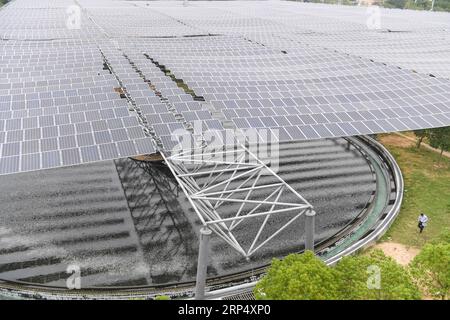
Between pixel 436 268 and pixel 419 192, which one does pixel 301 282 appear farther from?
pixel 419 192

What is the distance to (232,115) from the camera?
1130 inches

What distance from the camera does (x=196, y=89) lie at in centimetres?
3284

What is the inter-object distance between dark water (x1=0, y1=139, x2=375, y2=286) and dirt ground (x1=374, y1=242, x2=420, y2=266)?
3.67 meters

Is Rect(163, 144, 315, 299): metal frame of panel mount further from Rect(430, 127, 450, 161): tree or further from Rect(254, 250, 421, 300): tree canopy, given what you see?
Rect(430, 127, 450, 161): tree

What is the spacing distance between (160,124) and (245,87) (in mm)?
10250

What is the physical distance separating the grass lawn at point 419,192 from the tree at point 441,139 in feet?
6.01

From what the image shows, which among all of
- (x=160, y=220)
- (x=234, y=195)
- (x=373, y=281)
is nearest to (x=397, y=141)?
(x=234, y=195)

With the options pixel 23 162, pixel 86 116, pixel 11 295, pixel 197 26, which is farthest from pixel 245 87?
pixel 197 26

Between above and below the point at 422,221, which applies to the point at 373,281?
above

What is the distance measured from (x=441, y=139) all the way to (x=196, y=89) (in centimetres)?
2374

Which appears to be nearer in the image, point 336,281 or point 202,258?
Result: point 336,281

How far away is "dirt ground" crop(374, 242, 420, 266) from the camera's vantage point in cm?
2508

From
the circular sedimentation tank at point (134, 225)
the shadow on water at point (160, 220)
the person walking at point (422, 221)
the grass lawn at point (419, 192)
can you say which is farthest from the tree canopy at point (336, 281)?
the person walking at point (422, 221)
